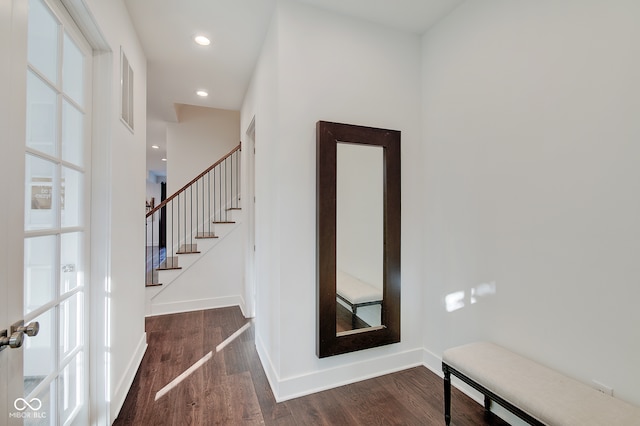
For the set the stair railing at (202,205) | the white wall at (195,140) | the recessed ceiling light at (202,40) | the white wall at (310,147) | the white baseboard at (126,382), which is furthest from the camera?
the white wall at (195,140)

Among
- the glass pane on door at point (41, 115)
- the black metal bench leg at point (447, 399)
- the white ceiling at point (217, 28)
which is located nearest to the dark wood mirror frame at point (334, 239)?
the black metal bench leg at point (447, 399)

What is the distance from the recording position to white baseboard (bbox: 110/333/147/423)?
1.87 meters

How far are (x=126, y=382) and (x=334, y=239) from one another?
6.30ft

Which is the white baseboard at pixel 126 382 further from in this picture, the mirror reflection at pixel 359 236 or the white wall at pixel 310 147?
the mirror reflection at pixel 359 236

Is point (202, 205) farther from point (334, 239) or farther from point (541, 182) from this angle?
point (541, 182)

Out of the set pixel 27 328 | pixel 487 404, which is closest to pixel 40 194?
pixel 27 328

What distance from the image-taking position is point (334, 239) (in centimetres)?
218

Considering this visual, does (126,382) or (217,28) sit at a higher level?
(217,28)

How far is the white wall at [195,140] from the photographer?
5059mm

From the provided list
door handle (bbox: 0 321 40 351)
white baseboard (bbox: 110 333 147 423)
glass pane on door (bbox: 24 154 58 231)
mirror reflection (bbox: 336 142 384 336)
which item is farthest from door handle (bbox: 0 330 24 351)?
mirror reflection (bbox: 336 142 384 336)

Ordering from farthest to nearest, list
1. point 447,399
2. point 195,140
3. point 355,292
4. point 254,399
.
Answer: point 195,140 → point 355,292 → point 254,399 → point 447,399

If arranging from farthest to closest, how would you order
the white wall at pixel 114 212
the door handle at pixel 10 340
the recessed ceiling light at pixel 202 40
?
the recessed ceiling light at pixel 202 40, the white wall at pixel 114 212, the door handle at pixel 10 340

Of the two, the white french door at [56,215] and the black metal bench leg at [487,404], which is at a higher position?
the white french door at [56,215]

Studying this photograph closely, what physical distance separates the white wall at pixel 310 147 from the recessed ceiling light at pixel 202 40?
21.8 inches
